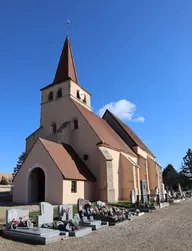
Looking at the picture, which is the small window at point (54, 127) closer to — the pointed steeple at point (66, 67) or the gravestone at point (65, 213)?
the pointed steeple at point (66, 67)

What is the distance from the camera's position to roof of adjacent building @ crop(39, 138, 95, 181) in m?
17.5

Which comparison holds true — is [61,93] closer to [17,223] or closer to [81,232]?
[17,223]

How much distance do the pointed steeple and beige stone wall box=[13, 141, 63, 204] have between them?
10718 millimetres

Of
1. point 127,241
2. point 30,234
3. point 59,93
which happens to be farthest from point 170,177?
point 30,234

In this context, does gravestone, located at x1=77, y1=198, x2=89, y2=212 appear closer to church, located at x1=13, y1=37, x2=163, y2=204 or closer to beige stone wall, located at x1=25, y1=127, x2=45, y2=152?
church, located at x1=13, y1=37, x2=163, y2=204

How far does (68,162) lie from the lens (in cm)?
1875

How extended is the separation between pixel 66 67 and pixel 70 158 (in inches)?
514

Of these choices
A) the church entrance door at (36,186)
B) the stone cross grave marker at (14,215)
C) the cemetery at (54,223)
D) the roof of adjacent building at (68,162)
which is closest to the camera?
the cemetery at (54,223)

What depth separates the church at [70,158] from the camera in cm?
1754

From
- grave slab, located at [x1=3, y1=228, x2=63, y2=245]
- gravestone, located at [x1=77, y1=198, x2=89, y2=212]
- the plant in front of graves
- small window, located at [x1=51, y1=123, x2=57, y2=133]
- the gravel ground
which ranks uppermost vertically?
small window, located at [x1=51, y1=123, x2=57, y2=133]

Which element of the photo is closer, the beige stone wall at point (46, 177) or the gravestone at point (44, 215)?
the gravestone at point (44, 215)

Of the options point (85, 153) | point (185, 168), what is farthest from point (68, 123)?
point (185, 168)

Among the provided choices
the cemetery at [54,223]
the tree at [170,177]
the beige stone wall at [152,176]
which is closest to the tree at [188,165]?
the tree at [170,177]

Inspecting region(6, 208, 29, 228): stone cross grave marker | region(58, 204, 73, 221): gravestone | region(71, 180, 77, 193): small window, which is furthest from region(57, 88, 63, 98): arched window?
region(6, 208, 29, 228): stone cross grave marker
